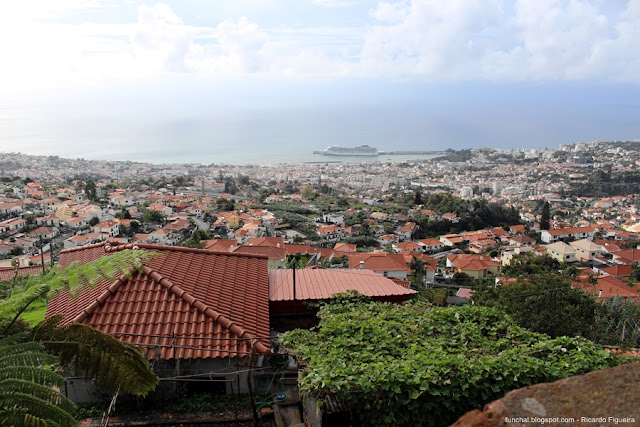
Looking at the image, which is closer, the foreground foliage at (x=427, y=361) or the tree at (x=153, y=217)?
the foreground foliage at (x=427, y=361)

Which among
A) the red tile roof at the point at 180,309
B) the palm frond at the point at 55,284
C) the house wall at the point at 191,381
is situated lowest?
the house wall at the point at 191,381

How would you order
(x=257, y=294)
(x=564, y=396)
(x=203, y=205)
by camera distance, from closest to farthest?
(x=564, y=396) → (x=257, y=294) → (x=203, y=205)

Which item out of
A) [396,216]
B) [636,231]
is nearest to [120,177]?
[396,216]

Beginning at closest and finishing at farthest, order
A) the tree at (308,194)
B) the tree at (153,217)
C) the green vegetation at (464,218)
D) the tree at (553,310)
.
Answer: the tree at (553,310), the tree at (153,217), the green vegetation at (464,218), the tree at (308,194)

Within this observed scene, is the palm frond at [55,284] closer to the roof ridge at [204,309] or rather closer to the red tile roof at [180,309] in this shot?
the red tile roof at [180,309]

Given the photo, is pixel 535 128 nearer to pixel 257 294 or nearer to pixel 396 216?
pixel 396 216

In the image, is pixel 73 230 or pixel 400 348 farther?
pixel 73 230

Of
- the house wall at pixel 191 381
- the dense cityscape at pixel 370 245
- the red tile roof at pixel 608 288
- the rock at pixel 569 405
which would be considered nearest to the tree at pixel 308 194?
the dense cityscape at pixel 370 245
